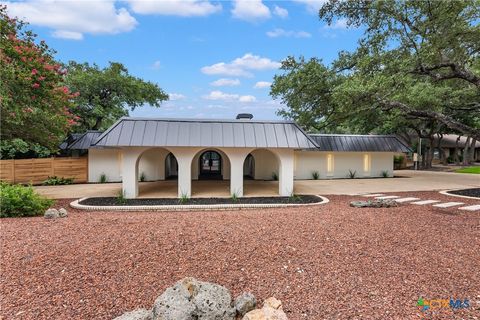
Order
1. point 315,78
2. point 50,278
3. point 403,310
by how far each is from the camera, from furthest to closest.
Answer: point 315,78 → point 50,278 → point 403,310

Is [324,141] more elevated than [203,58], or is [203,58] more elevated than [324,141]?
[203,58]

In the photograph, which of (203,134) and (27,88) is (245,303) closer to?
(203,134)

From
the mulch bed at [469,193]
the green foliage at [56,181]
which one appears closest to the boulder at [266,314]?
the mulch bed at [469,193]

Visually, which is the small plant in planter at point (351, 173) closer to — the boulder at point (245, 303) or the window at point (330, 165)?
the window at point (330, 165)

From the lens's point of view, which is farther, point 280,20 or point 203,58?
point 203,58

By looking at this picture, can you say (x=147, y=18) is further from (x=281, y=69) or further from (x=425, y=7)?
(x=425, y=7)

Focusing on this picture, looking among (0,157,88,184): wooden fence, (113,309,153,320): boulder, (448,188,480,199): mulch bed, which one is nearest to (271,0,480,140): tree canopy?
(448,188,480,199): mulch bed

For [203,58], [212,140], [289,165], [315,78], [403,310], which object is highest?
[203,58]

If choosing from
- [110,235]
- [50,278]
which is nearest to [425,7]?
[110,235]

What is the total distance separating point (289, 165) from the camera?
10.8m

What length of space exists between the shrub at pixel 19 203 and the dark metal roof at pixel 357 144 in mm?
15714

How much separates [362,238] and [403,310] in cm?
221

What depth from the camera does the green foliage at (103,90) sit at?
18172 millimetres

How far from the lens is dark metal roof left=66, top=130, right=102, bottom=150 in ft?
51.3
